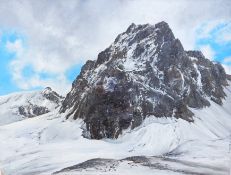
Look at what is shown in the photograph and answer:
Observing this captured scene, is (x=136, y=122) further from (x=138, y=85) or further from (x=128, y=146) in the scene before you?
(x=128, y=146)

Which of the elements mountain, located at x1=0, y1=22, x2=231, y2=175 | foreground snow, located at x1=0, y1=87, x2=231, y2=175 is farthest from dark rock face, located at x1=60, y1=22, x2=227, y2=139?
foreground snow, located at x1=0, y1=87, x2=231, y2=175

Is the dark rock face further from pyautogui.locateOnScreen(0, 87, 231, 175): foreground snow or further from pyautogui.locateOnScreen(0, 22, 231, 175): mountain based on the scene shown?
pyautogui.locateOnScreen(0, 87, 231, 175): foreground snow

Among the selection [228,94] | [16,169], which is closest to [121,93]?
[16,169]

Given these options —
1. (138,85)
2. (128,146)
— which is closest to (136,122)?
(138,85)

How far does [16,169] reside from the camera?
65.4 metres

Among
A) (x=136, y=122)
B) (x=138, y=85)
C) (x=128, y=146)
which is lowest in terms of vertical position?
(x=128, y=146)

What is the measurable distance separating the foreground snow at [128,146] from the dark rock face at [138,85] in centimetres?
348

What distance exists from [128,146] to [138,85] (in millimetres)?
22021

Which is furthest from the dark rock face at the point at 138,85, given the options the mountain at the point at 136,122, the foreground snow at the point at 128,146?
the foreground snow at the point at 128,146

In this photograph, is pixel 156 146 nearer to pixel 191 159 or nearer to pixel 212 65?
pixel 191 159

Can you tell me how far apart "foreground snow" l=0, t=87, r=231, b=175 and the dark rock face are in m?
3.48

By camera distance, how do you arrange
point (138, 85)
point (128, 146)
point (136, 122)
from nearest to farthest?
1. point (128, 146)
2. point (136, 122)
3. point (138, 85)

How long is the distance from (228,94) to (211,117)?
104 ft

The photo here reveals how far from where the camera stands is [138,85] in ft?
335
